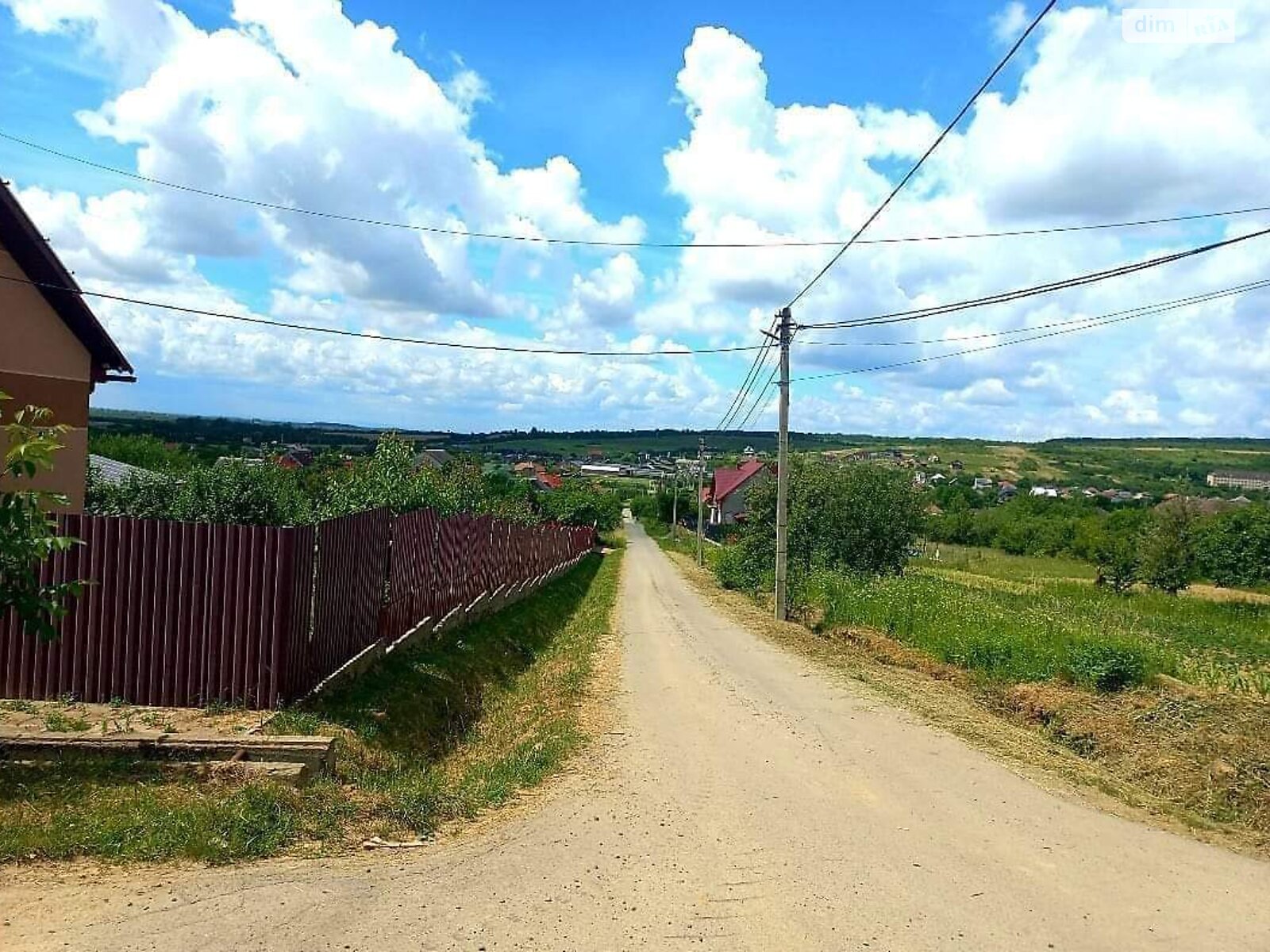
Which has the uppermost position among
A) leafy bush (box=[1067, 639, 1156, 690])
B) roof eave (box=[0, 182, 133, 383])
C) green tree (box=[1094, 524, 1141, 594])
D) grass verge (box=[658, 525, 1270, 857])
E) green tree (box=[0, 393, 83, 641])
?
roof eave (box=[0, 182, 133, 383])

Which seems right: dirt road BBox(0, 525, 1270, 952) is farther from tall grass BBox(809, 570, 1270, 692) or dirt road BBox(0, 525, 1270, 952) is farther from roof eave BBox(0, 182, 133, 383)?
roof eave BBox(0, 182, 133, 383)

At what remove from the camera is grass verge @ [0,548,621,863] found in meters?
5.38

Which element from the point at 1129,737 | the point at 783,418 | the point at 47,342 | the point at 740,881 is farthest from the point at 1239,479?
the point at 740,881

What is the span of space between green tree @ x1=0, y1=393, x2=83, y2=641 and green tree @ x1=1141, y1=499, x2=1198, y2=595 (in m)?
49.7

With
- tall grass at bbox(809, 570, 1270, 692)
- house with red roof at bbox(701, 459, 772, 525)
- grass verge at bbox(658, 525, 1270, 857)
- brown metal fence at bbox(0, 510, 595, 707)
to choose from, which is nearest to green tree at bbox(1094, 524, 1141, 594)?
tall grass at bbox(809, 570, 1270, 692)

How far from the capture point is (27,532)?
5.50 m

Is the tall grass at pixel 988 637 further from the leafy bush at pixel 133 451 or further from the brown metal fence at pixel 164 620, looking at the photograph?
the leafy bush at pixel 133 451

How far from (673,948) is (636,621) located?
56.5 ft

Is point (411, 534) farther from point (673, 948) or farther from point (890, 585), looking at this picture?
point (890, 585)

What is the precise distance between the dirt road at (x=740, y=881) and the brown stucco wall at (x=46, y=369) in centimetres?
1037

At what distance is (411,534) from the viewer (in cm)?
1289

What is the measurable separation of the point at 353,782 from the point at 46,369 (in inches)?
430

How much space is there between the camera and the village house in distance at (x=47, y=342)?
44.5ft

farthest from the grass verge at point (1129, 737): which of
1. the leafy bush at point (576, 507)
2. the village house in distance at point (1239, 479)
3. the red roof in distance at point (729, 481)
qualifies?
the village house in distance at point (1239, 479)
